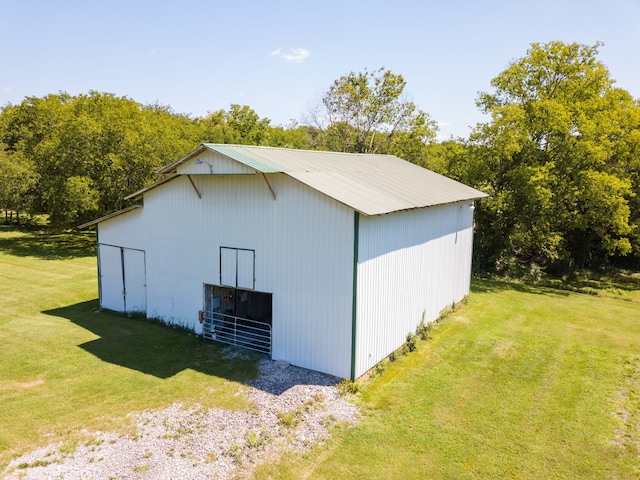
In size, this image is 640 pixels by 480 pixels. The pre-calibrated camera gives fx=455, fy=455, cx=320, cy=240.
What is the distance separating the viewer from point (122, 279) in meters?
16.7

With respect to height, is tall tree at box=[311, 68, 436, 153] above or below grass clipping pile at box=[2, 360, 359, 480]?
above

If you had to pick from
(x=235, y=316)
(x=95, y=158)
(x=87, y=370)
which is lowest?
(x=87, y=370)

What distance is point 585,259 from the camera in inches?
1131

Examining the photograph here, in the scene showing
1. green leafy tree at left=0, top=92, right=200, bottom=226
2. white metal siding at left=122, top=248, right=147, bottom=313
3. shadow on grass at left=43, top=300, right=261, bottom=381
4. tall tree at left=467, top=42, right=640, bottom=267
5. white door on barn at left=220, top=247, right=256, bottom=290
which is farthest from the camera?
green leafy tree at left=0, top=92, right=200, bottom=226

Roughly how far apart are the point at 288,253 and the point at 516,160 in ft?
60.2

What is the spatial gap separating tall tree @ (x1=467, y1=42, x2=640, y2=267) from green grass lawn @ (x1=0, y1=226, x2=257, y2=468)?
18.3 m

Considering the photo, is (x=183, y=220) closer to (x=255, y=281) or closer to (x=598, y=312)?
(x=255, y=281)

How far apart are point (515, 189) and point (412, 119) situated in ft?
47.8

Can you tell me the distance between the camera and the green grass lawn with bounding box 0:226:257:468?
9625 mm

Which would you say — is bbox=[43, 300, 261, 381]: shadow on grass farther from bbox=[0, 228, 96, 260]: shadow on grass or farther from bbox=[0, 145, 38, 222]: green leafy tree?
bbox=[0, 145, 38, 222]: green leafy tree

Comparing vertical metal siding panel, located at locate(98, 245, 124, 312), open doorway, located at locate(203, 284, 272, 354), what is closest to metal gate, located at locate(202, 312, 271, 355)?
open doorway, located at locate(203, 284, 272, 354)

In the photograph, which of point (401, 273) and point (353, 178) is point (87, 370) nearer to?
point (401, 273)

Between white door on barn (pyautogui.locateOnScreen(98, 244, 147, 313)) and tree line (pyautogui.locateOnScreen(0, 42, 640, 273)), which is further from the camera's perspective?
tree line (pyautogui.locateOnScreen(0, 42, 640, 273))

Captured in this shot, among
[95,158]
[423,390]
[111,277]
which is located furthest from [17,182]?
[423,390]
